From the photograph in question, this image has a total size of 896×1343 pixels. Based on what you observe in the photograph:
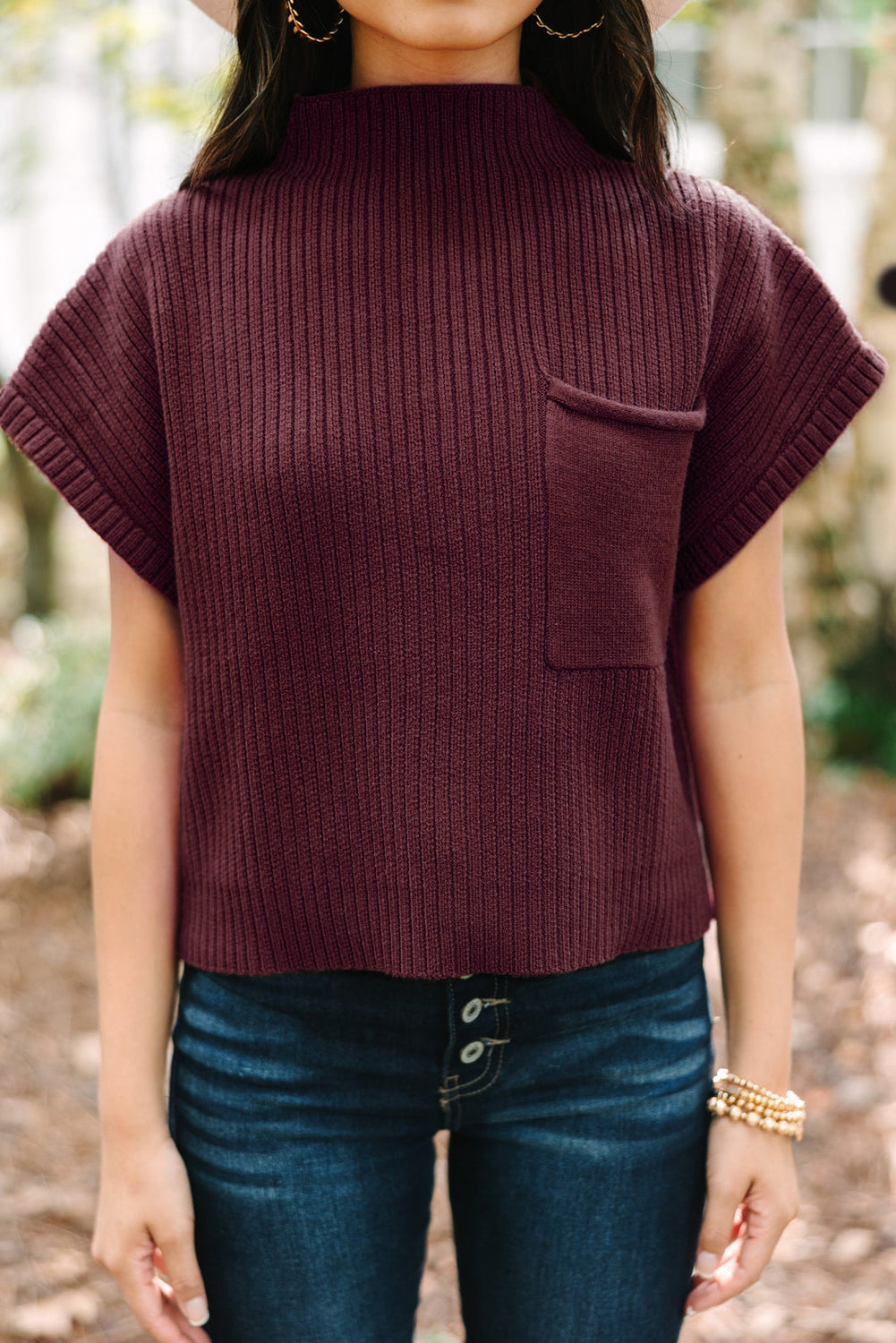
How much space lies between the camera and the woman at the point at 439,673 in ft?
4.31

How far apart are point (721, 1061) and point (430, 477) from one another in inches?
113

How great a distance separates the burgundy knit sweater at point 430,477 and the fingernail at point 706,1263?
36 cm

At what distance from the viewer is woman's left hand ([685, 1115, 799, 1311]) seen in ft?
4.69

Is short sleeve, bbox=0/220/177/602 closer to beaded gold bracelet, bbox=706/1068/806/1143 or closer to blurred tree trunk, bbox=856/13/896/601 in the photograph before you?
beaded gold bracelet, bbox=706/1068/806/1143

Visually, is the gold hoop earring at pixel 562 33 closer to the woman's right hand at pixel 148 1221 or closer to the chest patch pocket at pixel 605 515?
the chest patch pocket at pixel 605 515

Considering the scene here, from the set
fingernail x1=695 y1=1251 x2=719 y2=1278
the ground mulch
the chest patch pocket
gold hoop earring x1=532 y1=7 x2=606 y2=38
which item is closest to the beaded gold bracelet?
fingernail x1=695 y1=1251 x2=719 y2=1278

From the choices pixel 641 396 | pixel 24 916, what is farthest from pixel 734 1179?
pixel 24 916

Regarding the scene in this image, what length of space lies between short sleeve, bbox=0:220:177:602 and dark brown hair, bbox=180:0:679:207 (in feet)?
0.49

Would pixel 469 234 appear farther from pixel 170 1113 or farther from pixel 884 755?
pixel 884 755

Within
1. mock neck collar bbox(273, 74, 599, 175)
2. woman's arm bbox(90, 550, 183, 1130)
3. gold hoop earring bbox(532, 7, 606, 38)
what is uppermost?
gold hoop earring bbox(532, 7, 606, 38)

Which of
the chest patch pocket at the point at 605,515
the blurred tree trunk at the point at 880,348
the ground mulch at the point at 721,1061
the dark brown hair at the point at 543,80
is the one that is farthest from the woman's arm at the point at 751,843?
the blurred tree trunk at the point at 880,348

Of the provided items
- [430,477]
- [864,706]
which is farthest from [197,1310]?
[864,706]

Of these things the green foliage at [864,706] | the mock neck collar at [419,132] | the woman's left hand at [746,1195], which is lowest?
the green foliage at [864,706]

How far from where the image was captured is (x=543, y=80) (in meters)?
1.51
